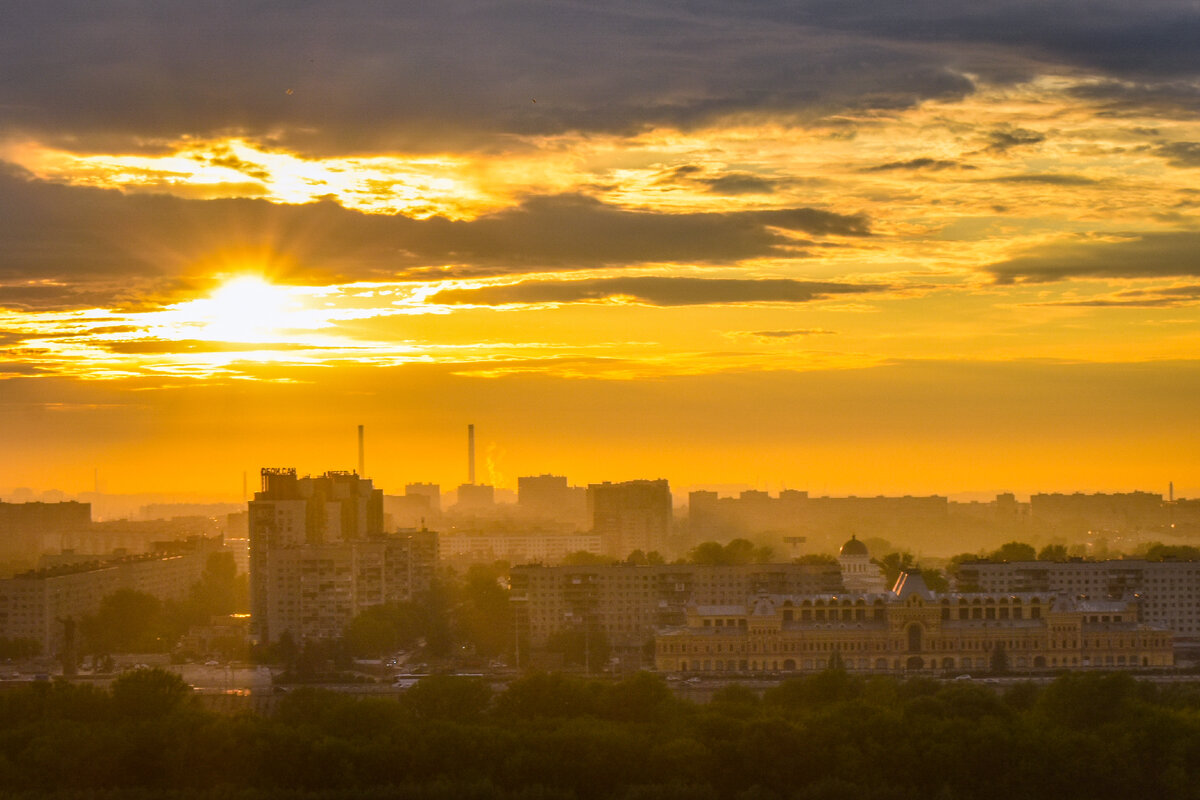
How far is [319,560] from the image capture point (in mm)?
69438

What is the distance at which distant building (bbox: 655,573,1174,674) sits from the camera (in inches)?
2381

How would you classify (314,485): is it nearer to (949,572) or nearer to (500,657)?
(500,657)

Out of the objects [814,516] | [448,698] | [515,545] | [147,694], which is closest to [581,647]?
[448,698]

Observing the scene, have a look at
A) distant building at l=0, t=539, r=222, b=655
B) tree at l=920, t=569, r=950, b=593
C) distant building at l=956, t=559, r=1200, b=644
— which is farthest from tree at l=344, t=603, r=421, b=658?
distant building at l=956, t=559, r=1200, b=644

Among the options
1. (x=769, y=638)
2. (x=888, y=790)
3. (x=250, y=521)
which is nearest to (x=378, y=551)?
(x=250, y=521)

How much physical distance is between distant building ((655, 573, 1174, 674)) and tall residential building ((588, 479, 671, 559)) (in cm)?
5292

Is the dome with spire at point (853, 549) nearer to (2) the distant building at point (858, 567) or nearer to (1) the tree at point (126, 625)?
(2) the distant building at point (858, 567)

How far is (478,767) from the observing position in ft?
129

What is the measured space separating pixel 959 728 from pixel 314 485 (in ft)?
139

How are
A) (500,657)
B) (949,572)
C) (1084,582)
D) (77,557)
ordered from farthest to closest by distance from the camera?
(77,557)
(949,572)
(1084,582)
(500,657)

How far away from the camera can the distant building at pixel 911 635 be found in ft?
198

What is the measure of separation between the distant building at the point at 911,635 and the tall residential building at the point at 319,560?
43.4 ft

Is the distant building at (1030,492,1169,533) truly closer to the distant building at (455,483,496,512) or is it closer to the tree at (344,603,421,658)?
the distant building at (455,483,496,512)

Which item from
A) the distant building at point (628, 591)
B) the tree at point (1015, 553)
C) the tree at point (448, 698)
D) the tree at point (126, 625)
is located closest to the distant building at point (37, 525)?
the tree at point (126, 625)
